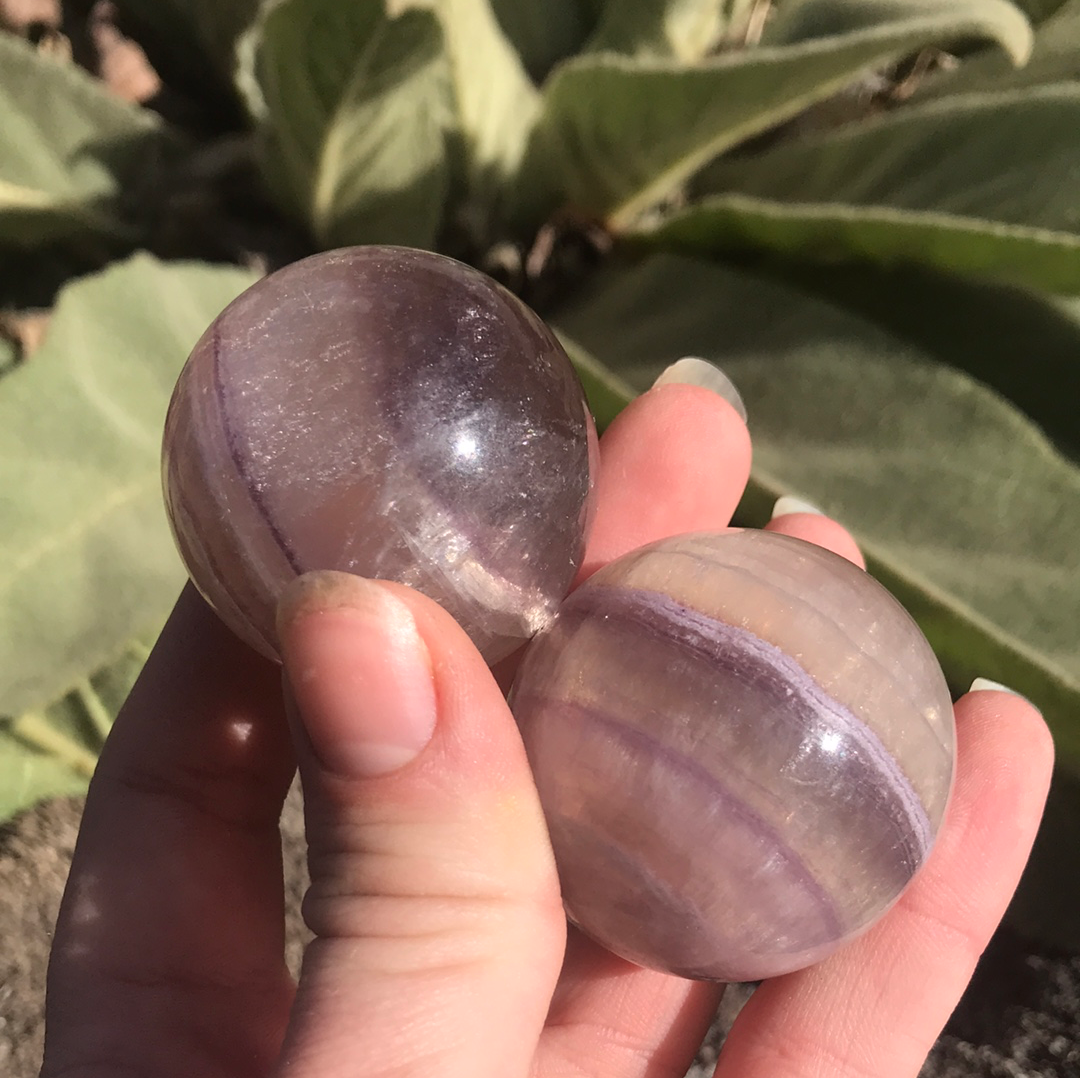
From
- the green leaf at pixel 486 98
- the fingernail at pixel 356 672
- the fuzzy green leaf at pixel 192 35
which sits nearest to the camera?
the fingernail at pixel 356 672

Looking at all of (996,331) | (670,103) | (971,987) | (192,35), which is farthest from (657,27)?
(971,987)

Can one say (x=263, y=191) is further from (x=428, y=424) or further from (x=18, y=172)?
(x=428, y=424)

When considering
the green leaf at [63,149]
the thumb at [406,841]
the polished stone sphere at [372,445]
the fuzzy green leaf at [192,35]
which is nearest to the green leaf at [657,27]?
the fuzzy green leaf at [192,35]

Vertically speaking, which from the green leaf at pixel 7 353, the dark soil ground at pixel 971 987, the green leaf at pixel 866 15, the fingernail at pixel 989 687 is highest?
the green leaf at pixel 866 15

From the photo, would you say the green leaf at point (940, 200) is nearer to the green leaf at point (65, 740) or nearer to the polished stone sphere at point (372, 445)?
the polished stone sphere at point (372, 445)

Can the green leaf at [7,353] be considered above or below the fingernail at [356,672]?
below

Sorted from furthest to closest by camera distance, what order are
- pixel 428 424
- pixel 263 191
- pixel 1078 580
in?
1. pixel 263 191
2. pixel 1078 580
3. pixel 428 424

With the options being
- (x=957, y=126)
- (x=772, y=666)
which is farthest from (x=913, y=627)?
(x=957, y=126)
